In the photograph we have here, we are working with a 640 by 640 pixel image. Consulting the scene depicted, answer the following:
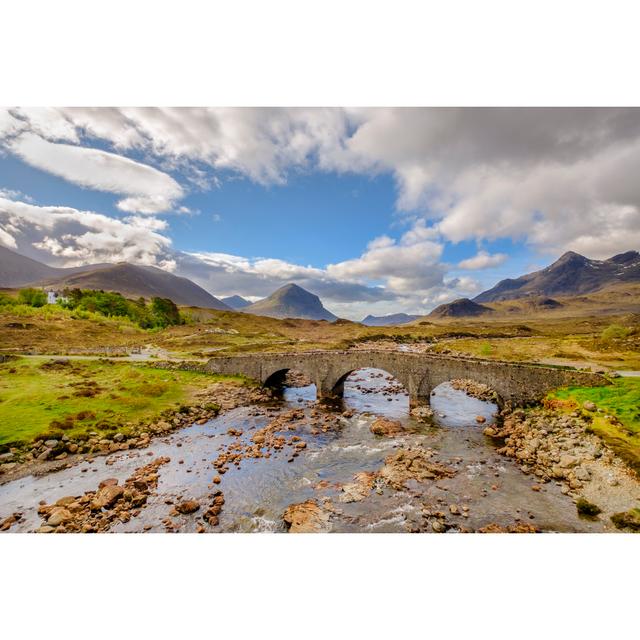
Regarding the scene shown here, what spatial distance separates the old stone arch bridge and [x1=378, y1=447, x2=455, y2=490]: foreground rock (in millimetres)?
10308

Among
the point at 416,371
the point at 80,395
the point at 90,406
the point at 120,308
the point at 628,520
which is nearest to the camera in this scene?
the point at 628,520

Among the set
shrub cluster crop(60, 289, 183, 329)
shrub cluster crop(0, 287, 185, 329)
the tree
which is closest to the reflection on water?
shrub cluster crop(0, 287, 185, 329)

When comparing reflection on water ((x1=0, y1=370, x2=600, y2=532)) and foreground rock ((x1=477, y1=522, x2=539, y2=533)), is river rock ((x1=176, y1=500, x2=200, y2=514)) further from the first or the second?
foreground rock ((x1=477, y1=522, x2=539, y2=533))

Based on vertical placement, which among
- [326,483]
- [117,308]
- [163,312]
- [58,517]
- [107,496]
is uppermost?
[117,308]

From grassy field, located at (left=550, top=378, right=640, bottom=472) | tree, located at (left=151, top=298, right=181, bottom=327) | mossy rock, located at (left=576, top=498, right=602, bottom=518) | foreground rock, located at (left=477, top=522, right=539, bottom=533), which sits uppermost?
tree, located at (left=151, top=298, right=181, bottom=327)

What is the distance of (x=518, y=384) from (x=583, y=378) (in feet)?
13.8

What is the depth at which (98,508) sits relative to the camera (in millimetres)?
14789

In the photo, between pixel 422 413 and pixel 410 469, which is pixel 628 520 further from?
pixel 422 413

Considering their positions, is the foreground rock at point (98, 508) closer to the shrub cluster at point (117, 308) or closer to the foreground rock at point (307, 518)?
the foreground rock at point (307, 518)

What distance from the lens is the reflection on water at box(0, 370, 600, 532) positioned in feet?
46.6

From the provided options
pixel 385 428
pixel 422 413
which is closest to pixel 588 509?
pixel 385 428

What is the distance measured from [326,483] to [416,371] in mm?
16826

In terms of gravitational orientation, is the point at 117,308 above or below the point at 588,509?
above
